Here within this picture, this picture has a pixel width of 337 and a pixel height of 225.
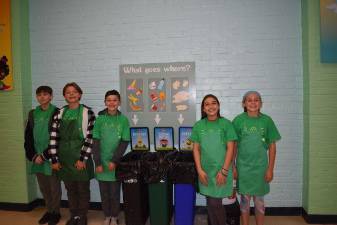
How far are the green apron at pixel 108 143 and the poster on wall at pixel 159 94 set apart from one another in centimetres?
53

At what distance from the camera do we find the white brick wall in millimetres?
3236

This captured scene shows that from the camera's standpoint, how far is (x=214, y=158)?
2525 millimetres

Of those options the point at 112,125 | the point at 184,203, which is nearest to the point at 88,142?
the point at 112,125

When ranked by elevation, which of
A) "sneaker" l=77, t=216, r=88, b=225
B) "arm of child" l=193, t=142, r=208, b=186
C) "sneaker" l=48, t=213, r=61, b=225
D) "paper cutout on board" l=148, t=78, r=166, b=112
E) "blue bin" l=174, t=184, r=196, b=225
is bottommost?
"sneaker" l=48, t=213, r=61, b=225

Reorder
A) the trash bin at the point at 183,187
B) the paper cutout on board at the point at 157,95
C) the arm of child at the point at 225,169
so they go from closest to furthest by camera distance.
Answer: the arm of child at the point at 225,169 < the trash bin at the point at 183,187 < the paper cutout on board at the point at 157,95

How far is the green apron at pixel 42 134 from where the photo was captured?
3.21 metres

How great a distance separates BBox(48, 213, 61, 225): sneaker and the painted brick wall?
128 inches

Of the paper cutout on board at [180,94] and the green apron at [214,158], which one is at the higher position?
the paper cutout on board at [180,94]

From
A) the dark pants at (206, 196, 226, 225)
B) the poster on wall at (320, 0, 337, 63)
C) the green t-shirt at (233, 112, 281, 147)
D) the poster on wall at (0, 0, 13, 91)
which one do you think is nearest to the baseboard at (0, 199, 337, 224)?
the dark pants at (206, 196, 226, 225)

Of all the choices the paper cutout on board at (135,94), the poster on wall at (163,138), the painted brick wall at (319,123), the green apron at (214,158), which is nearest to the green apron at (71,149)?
the paper cutout on board at (135,94)

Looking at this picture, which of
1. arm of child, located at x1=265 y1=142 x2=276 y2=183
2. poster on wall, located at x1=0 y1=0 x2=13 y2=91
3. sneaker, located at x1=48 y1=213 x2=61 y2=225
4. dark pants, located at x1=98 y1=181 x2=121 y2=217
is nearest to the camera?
arm of child, located at x1=265 y1=142 x2=276 y2=183

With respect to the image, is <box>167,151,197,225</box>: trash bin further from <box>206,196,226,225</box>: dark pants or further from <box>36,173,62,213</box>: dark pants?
<box>36,173,62,213</box>: dark pants

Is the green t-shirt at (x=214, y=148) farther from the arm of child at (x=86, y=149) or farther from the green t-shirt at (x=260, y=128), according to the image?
the arm of child at (x=86, y=149)

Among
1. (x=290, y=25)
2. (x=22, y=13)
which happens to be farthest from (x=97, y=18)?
(x=290, y=25)
